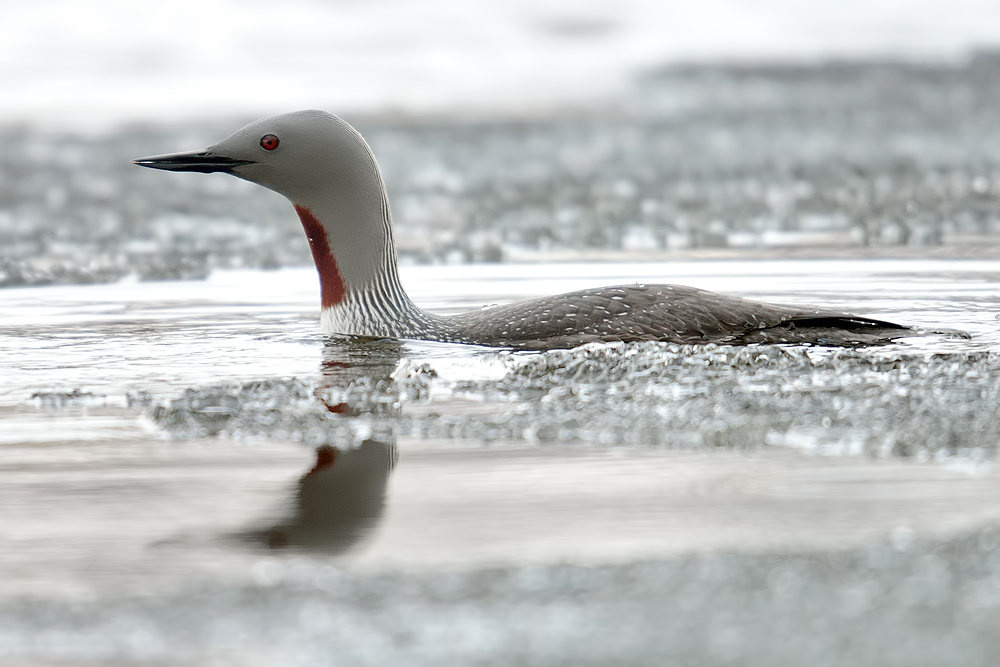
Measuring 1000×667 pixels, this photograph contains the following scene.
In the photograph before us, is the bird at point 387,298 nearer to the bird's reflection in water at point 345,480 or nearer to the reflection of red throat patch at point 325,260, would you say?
the reflection of red throat patch at point 325,260

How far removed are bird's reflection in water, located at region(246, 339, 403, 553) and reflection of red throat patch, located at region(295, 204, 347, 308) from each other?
0.85 m

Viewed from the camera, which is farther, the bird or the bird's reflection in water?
the bird

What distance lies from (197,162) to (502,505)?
2.80 m

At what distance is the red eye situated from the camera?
15.4 feet

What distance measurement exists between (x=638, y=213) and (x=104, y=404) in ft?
24.1

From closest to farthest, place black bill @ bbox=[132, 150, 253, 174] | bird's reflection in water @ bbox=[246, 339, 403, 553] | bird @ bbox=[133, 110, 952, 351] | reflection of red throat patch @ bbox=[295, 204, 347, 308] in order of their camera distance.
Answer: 1. bird's reflection in water @ bbox=[246, 339, 403, 553]
2. bird @ bbox=[133, 110, 952, 351]
3. black bill @ bbox=[132, 150, 253, 174]
4. reflection of red throat patch @ bbox=[295, 204, 347, 308]

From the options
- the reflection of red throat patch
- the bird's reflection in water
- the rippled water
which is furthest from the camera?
the reflection of red throat patch

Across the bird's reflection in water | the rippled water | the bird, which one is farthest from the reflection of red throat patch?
the bird's reflection in water

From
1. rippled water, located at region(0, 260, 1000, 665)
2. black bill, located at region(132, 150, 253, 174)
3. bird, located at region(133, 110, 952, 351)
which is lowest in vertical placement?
rippled water, located at region(0, 260, 1000, 665)

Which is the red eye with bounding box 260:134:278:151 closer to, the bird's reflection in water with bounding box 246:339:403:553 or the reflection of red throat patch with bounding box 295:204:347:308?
the reflection of red throat patch with bounding box 295:204:347:308

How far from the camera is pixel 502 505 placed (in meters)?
2.33

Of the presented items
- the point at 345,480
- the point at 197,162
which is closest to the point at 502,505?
the point at 345,480

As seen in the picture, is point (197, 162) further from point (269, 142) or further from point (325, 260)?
point (325, 260)

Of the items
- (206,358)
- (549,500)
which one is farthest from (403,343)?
(549,500)
